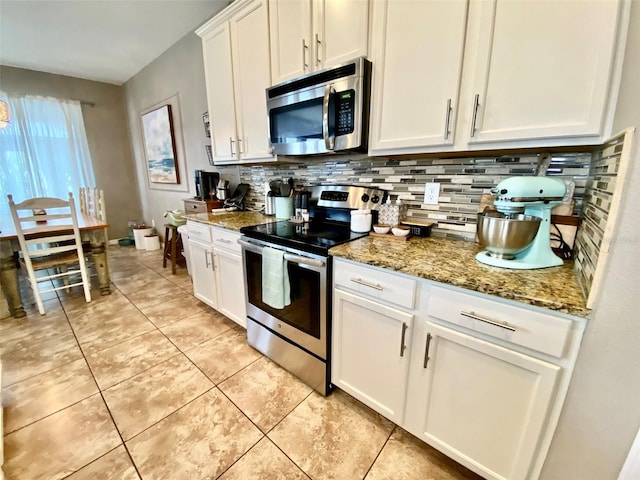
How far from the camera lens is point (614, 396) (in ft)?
2.40

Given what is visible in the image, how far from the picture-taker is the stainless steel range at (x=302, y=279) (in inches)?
55.4

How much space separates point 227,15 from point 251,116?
2.49 ft

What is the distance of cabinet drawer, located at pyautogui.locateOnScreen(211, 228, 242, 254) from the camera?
190 centimetres

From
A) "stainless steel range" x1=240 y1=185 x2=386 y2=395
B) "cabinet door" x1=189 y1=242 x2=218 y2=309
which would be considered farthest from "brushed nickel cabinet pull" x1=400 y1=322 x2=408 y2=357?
"cabinet door" x1=189 y1=242 x2=218 y2=309

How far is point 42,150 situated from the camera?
3973 millimetres

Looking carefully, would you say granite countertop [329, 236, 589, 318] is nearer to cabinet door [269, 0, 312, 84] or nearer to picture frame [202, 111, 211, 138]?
cabinet door [269, 0, 312, 84]

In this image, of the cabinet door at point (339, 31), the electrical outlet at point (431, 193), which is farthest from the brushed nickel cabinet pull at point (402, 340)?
the cabinet door at point (339, 31)

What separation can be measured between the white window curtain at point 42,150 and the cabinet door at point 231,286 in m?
3.98

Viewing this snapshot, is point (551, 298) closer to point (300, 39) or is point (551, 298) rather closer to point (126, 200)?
point (300, 39)

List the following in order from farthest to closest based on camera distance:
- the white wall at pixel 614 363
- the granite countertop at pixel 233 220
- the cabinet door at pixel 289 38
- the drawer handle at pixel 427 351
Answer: the granite countertop at pixel 233 220 < the cabinet door at pixel 289 38 < the drawer handle at pixel 427 351 < the white wall at pixel 614 363

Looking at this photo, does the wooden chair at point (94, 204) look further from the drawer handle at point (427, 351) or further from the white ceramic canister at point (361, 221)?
the drawer handle at point (427, 351)

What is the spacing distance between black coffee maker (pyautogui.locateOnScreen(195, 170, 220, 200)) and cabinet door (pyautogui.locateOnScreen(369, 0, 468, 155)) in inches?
87.0

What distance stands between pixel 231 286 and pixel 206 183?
1482mm

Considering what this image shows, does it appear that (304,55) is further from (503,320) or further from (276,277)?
(503,320)
